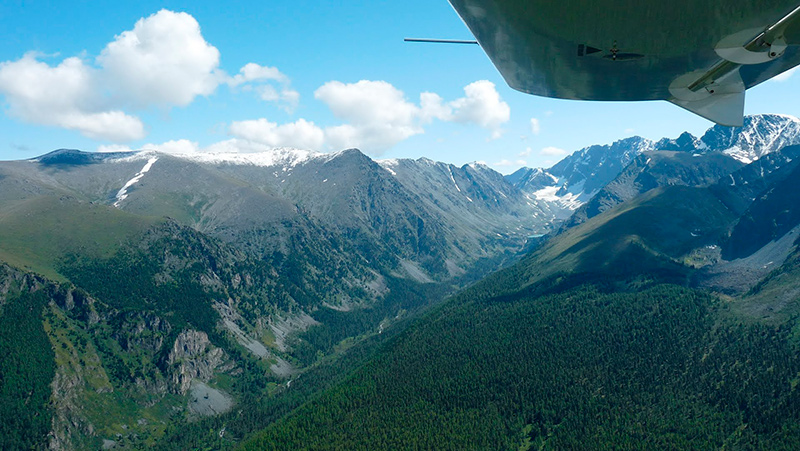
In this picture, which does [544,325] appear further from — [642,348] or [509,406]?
[509,406]

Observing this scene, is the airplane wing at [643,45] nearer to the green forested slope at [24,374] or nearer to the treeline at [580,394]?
the treeline at [580,394]

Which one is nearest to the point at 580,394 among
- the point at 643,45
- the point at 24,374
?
the point at 643,45

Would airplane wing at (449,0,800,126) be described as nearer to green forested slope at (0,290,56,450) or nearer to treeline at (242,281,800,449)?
treeline at (242,281,800,449)

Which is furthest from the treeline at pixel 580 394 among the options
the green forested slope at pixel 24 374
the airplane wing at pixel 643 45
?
the airplane wing at pixel 643 45

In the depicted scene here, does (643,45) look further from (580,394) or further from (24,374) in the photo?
(24,374)

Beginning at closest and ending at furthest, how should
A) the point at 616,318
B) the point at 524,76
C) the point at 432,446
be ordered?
1. the point at 524,76
2. the point at 432,446
3. the point at 616,318

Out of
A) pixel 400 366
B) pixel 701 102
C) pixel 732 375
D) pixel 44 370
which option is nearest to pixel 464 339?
pixel 400 366
